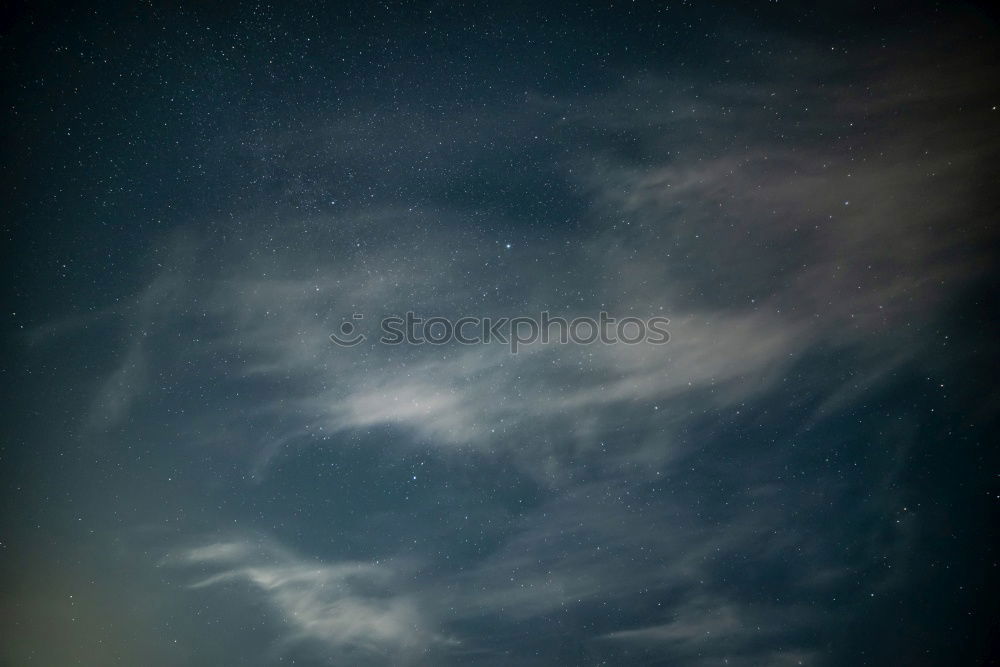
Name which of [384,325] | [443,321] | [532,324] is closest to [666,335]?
[532,324]

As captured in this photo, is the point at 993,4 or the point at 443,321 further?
the point at 443,321

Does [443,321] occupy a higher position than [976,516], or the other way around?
[443,321]

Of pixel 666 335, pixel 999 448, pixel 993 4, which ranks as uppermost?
pixel 993 4

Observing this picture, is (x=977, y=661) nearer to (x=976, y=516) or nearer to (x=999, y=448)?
(x=976, y=516)

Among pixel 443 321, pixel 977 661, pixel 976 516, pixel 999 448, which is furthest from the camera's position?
pixel 977 661

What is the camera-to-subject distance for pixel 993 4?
4973 millimetres

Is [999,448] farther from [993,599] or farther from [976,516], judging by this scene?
[993,599]

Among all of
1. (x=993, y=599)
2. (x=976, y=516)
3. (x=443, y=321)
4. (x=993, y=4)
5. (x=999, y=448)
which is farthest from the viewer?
(x=993, y=599)

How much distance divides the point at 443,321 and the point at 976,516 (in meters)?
15.0

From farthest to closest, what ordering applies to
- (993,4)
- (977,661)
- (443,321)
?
1. (977,661)
2. (443,321)
3. (993,4)

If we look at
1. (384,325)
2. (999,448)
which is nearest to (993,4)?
(384,325)

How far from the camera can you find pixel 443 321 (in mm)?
7777

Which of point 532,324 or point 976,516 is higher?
point 532,324

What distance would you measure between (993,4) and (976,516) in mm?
13133
